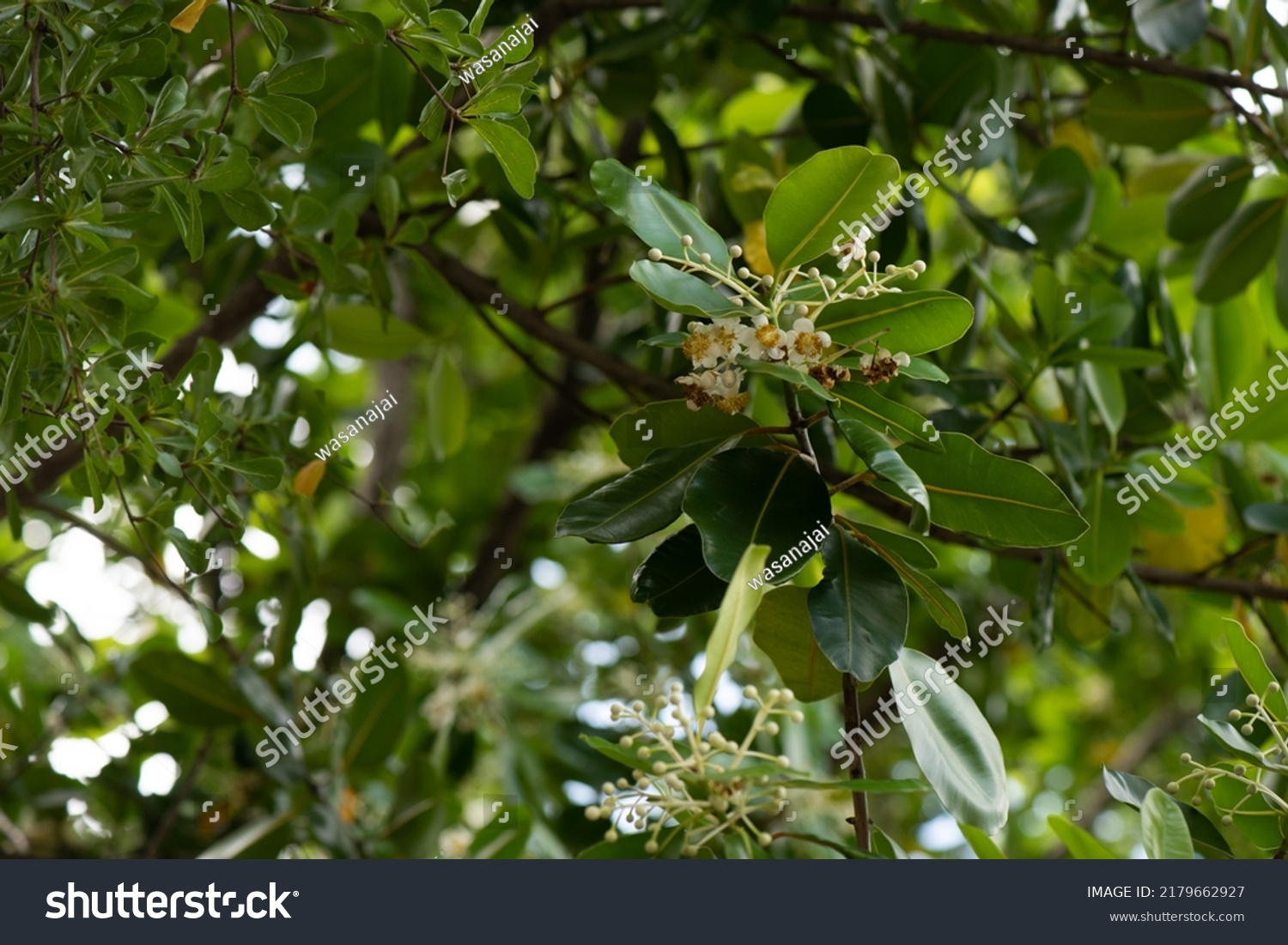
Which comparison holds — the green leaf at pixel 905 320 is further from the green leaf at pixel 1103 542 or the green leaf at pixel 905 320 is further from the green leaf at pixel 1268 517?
the green leaf at pixel 1268 517

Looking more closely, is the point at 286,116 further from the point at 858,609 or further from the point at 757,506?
the point at 858,609

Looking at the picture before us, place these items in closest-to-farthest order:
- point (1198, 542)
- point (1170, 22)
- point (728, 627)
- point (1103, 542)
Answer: point (728, 627) < point (1103, 542) < point (1170, 22) < point (1198, 542)

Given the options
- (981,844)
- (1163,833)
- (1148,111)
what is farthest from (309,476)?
(1148,111)

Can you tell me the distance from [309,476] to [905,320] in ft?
2.42

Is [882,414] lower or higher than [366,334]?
lower

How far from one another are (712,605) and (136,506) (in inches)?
41.9

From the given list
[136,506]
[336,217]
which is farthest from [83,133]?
[136,506]

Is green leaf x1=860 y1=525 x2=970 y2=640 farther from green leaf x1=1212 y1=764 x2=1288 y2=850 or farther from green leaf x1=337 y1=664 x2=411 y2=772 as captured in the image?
green leaf x1=337 y1=664 x2=411 y2=772

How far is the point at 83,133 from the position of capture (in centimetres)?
86

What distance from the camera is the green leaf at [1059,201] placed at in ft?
5.40

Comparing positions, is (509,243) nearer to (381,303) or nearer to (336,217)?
(381,303)

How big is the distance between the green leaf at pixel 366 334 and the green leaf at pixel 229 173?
2.38 feet

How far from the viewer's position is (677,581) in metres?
0.99

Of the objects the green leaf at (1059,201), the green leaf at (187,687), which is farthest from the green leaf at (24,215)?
the green leaf at (1059,201)
